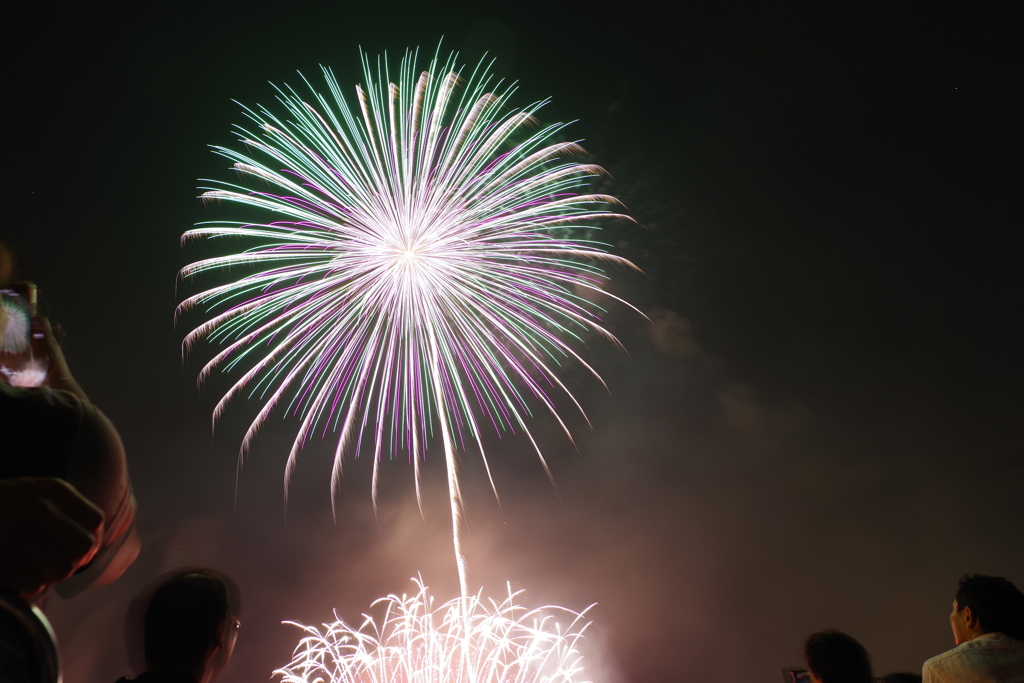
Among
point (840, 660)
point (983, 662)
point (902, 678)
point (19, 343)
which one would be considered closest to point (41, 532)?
point (19, 343)

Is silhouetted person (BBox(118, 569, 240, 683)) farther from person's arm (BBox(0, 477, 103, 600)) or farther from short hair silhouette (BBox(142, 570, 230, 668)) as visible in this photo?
person's arm (BBox(0, 477, 103, 600))

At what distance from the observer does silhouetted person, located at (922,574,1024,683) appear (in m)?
3.83

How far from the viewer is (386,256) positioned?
1517 cm

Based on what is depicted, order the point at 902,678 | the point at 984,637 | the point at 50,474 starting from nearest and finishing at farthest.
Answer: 1. the point at 50,474
2. the point at 984,637
3. the point at 902,678

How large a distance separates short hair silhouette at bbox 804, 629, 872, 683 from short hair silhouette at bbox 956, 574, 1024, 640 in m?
0.85

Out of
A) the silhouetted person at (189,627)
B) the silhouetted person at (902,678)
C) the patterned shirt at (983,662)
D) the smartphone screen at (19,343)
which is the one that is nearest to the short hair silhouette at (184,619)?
the silhouetted person at (189,627)

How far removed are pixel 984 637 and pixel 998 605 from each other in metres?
0.25

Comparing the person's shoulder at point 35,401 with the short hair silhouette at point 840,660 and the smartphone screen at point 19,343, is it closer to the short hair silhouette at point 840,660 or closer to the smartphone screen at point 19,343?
the smartphone screen at point 19,343

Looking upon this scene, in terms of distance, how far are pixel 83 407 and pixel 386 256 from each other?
1428cm

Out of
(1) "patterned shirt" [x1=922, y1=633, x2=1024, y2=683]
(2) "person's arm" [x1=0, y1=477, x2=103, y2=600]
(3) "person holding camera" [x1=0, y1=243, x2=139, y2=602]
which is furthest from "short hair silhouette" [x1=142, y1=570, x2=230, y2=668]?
(1) "patterned shirt" [x1=922, y1=633, x2=1024, y2=683]

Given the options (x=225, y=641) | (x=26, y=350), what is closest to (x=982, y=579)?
(x=225, y=641)

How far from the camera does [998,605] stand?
160 inches

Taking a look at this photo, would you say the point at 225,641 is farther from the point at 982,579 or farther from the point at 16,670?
the point at 982,579

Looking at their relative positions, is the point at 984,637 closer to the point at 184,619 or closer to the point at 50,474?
the point at 184,619
